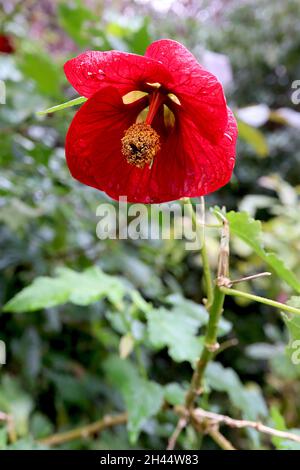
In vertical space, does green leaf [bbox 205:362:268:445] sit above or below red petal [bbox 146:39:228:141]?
below

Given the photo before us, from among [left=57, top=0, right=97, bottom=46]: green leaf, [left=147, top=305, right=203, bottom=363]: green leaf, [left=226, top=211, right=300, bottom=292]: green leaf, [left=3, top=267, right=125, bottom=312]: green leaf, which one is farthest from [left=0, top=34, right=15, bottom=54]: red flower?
[left=226, top=211, right=300, bottom=292]: green leaf

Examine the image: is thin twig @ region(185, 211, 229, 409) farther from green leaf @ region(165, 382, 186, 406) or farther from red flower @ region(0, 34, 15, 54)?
red flower @ region(0, 34, 15, 54)

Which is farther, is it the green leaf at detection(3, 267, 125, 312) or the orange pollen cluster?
the green leaf at detection(3, 267, 125, 312)

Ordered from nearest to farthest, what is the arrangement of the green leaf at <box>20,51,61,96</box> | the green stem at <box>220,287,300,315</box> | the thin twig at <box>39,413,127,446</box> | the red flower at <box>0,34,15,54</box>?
1. the green stem at <box>220,287,300,315</box>
2. the thin twig at <box>39,413,127,446</box>
3. the green leaf at <box>20,51,61,96</box>
4. the red flower at <box>0,34,15,54</box>

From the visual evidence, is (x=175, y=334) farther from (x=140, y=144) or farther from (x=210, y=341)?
(x=140, y=144)

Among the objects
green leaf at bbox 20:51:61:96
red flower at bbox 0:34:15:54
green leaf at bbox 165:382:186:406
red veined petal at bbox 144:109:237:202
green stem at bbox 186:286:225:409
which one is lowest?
green leaf at bbox 165:382:186:406

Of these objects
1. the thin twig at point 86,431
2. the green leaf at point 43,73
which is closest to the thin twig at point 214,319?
the thin twig at point 86,431

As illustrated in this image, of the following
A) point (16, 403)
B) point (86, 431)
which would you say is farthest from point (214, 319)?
point (16, 403)
